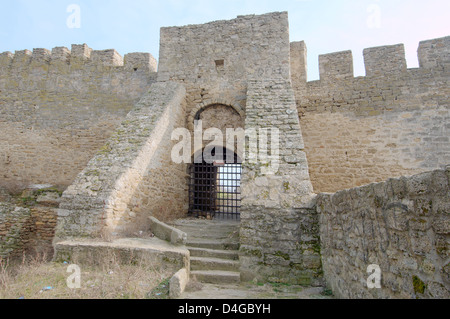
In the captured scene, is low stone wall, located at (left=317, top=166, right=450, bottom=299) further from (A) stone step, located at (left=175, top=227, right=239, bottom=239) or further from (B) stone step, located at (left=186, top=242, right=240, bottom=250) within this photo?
(A) stone step, located at (left=175, top=227, right=239, bottom=239)

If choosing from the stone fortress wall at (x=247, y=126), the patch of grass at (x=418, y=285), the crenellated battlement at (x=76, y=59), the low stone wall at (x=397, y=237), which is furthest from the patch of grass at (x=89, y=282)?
the crenellated battlement at (x=76, y=59)

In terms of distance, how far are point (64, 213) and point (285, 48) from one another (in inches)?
266

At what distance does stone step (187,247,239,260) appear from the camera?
15.2ft

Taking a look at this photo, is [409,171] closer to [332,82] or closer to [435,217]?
[332,82]

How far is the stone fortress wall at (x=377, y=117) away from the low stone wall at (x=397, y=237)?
446 cm

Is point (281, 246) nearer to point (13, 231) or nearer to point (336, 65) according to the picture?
point (336, 65)

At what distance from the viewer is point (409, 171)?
6.96 metres

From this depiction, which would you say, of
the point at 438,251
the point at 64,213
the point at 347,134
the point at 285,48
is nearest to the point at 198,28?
the point at 285,48

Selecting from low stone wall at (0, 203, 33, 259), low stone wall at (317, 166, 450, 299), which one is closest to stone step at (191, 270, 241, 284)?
low stone wall at (317, 166, 450, 299)

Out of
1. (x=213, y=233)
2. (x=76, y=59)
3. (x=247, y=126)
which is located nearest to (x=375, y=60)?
(x=247, y=126)

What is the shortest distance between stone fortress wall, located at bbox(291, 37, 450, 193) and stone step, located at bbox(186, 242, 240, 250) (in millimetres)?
3584

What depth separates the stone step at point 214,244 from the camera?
492cm

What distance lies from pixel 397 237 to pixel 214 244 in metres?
3.35
